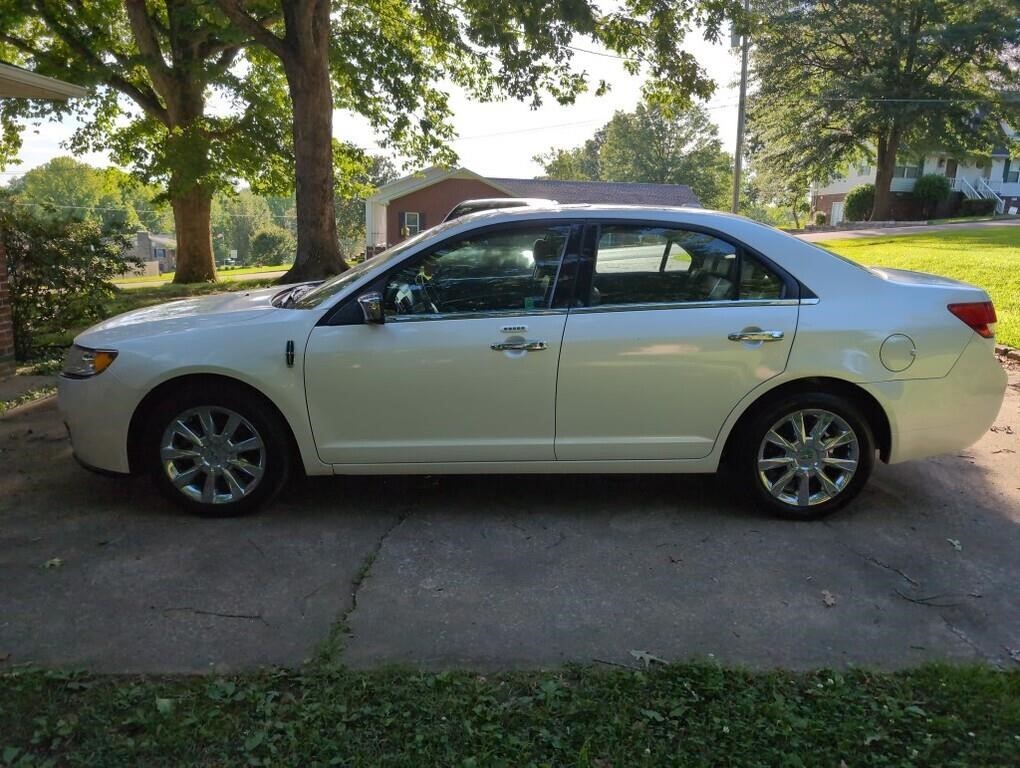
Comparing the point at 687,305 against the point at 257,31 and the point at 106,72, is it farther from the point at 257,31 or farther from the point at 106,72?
the point at 106,72

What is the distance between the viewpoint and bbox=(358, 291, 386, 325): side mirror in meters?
4.02

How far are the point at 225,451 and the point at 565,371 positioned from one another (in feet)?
6.06

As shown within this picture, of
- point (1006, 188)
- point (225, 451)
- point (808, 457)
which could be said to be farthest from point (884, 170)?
point (225, 451)

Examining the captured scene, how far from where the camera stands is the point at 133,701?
2656 millimetres

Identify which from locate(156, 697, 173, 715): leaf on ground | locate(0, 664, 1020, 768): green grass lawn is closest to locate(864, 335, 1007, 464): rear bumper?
locate(0, 664, 1020, 768): green grass lawn

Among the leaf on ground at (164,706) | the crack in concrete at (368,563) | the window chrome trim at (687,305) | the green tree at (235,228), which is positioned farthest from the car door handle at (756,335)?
the green tree at (235,228)

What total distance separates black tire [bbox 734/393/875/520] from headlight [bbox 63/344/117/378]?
3.39 meters

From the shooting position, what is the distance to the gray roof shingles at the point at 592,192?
140ft

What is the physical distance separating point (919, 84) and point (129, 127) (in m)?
35.5

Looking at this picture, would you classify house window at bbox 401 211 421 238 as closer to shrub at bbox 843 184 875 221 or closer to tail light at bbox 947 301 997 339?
shrub at bbox 843 184 875 221

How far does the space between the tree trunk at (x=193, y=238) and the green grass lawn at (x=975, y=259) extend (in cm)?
1529

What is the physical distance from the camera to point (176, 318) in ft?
14.5

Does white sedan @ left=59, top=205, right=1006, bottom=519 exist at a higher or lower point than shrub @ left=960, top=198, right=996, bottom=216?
lower

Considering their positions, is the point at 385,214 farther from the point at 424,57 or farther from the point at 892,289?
the point at 892,289
